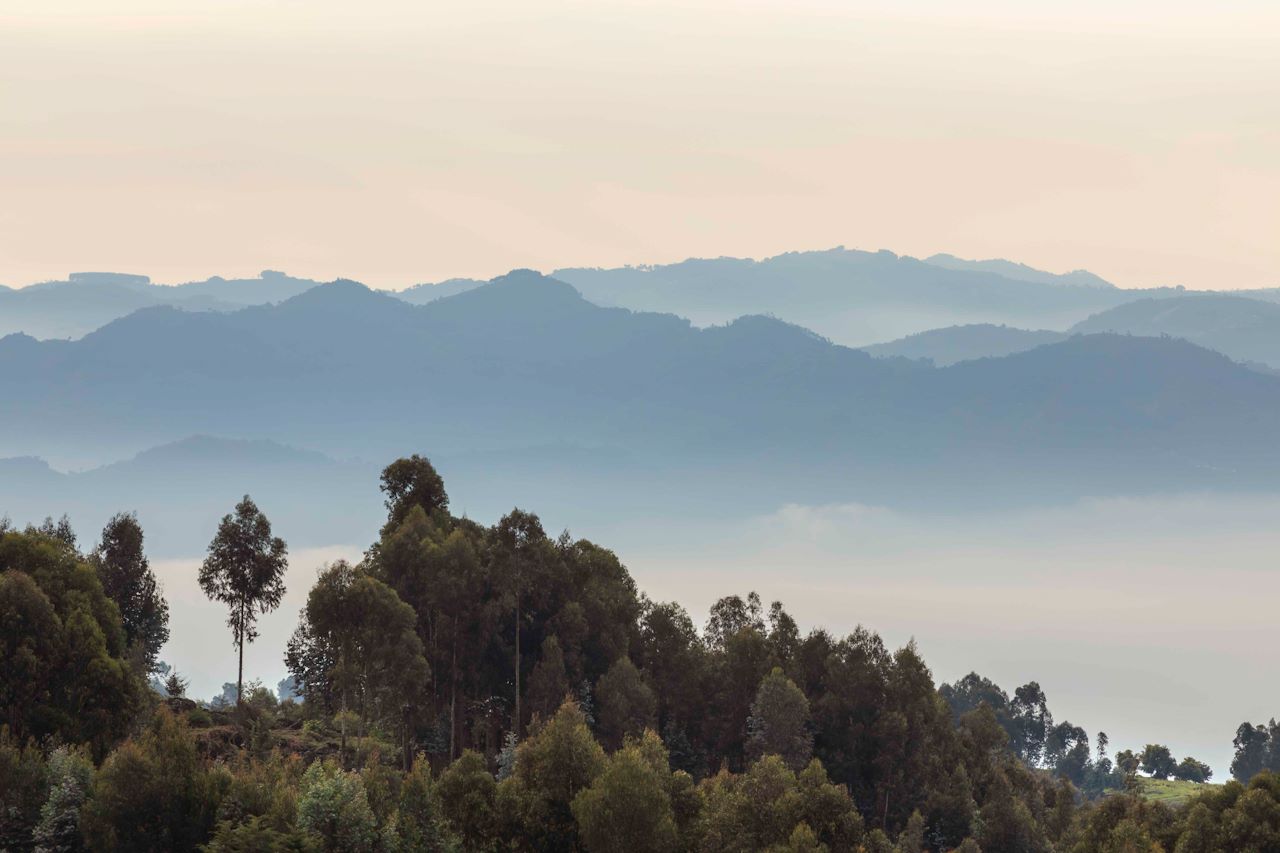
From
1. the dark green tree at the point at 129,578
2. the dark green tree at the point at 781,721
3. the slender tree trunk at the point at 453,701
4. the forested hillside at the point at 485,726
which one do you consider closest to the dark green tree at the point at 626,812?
the forested hillside at the point at 485,726

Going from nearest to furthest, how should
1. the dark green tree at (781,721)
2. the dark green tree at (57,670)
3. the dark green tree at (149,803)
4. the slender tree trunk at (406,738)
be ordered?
the dark green tree at (149,803), the dark green tree at (57,670), the slender tree trunk at (406,738), the dark green tree at (781,721)

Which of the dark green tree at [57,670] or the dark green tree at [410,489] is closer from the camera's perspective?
the dark green tree at [57,670]

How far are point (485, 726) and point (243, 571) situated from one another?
21.7 metres

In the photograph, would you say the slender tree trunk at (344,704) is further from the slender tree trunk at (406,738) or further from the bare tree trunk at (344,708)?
the slender tree trunk at (406,738)

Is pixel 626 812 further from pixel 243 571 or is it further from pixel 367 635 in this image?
pixel 243 571

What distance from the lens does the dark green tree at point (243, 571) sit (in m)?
110

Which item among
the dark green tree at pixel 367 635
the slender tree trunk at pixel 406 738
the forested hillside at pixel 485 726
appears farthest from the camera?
the slender tree trunk at pixel 406 738

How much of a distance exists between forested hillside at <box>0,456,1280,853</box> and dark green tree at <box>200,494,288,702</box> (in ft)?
0.61

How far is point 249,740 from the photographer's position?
10300 centimetres

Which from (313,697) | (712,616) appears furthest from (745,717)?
(313,697)

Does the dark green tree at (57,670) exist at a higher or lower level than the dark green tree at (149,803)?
higher

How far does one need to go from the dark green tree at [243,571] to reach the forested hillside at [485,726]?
0.19m

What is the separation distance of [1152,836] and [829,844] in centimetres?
2604

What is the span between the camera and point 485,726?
378 ft
